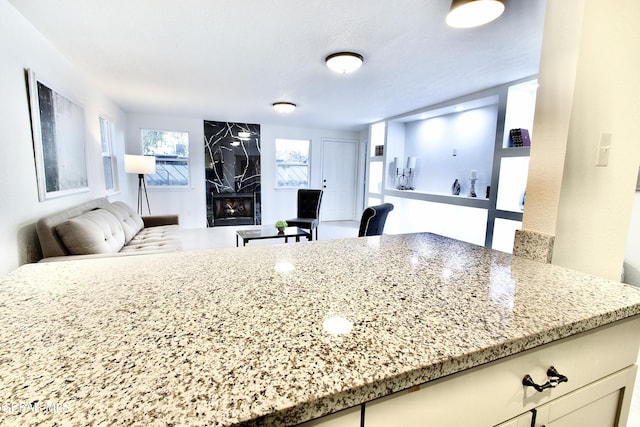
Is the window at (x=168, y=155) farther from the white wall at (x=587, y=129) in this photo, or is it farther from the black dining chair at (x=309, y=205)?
the white wall at (x=587, y=129)

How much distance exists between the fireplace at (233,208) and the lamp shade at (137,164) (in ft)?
5.41

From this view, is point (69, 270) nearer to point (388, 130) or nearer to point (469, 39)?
point (469, 39)

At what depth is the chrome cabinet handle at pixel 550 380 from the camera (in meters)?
0.67

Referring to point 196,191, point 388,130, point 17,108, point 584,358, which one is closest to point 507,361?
point 584,358

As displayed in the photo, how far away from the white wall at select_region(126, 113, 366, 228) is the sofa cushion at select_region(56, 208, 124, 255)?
332 centimetres

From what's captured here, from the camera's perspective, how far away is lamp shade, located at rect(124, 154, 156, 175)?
4.43 metres

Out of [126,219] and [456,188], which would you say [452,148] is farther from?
[126,219]

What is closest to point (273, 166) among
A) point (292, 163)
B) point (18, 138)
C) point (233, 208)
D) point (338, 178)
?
point (292, 163)

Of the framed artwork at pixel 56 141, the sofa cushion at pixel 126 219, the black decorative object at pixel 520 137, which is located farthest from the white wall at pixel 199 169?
the black decorative object at pixel 520 137

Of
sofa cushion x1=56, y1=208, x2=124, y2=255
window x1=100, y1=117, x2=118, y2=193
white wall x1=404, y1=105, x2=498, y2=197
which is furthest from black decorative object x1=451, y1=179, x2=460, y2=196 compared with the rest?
window x1=100, y1=117, x2=118, y2=193

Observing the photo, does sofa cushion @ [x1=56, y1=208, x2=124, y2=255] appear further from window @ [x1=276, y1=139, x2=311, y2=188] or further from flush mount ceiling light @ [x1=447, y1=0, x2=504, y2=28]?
window @ [x1=276, y1=139, x2=311, y2=188]

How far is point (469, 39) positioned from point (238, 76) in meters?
2.30

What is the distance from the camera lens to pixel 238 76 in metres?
3.21

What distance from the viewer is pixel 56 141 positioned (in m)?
2.47
